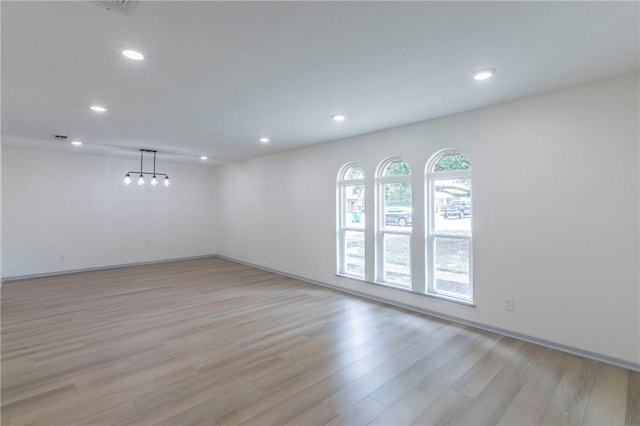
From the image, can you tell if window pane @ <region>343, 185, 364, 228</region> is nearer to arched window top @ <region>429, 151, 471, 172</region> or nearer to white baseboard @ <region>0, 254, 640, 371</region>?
white baseboard @ <region>0, 254, 640, 371</region>

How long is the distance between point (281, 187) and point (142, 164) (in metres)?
3.65

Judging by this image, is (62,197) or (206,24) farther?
(62,197)

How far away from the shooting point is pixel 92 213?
6.98 m

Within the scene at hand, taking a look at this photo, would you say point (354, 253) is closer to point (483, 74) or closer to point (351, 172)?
point (351, 172)

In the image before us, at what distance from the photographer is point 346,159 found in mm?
5246

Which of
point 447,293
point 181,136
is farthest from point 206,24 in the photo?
point 447,293

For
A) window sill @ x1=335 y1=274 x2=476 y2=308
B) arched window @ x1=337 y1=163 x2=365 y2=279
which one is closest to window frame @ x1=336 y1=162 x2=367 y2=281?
arched window @ x1=337 y1=163 x2=365 y2=279

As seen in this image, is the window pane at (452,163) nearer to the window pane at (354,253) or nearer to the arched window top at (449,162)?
the arched window top at (449,162)

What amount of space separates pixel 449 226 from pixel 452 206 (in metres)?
0.27

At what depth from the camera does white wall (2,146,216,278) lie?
6.11m

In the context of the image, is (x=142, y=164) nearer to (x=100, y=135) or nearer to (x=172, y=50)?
(x=100, y=135)

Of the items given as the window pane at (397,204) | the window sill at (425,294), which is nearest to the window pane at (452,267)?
the window sill at (425,294)

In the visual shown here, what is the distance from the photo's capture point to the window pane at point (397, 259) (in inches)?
178

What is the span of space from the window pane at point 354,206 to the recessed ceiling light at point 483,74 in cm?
263
